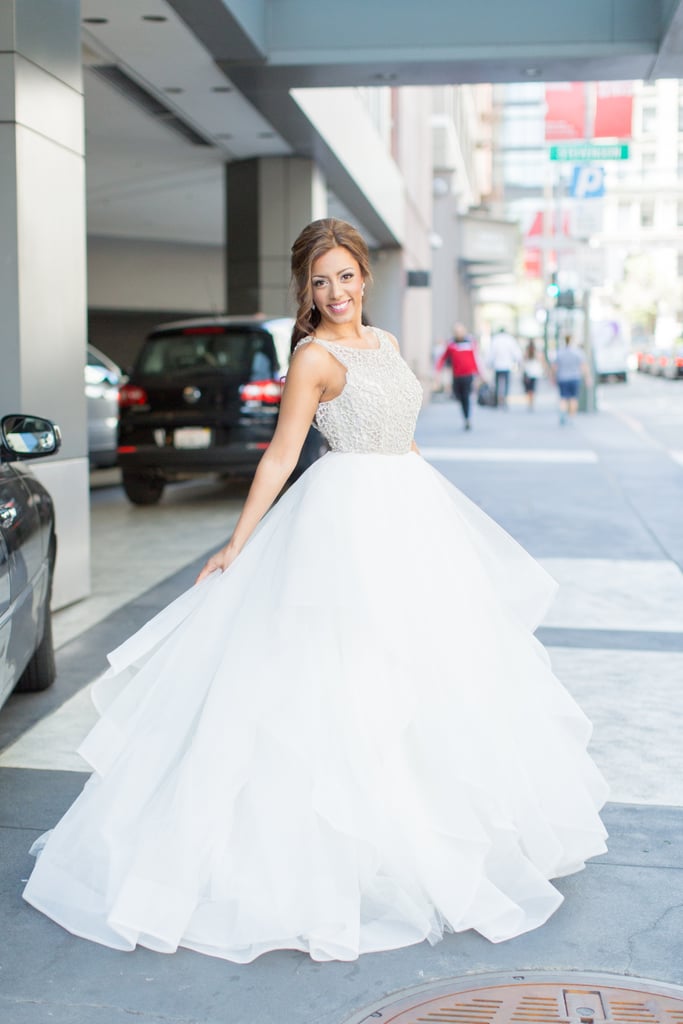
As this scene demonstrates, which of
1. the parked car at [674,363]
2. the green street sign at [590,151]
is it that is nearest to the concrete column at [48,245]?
the green street sign at [590,151]

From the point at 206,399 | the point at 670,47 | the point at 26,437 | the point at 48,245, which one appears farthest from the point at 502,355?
the point at 26,437

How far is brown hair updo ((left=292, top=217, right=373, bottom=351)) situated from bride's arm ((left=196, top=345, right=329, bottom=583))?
0.58 ft

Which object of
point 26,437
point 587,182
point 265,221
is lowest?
point 26,437

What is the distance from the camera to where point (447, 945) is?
3.17 metres

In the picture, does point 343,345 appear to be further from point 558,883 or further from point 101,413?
point 101,413

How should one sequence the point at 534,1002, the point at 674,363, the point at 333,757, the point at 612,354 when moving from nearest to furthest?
the point at 534,1002 → the point at 333,757 → the point at 612,354 → the point at 674,363

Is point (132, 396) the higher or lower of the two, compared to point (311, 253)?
lower

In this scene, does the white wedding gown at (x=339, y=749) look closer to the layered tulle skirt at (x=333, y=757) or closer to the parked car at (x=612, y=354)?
the layered tulle skirt at (x=333, y=757)

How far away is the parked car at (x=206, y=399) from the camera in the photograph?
37.2 feet

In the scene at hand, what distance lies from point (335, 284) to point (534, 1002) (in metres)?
1.95

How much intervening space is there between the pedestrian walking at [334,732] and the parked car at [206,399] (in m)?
7.61

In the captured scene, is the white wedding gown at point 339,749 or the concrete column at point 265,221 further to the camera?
the concrete column at point 265,221

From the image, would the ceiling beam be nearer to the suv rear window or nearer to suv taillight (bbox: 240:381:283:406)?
the suv rear window

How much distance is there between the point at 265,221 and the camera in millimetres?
16344
